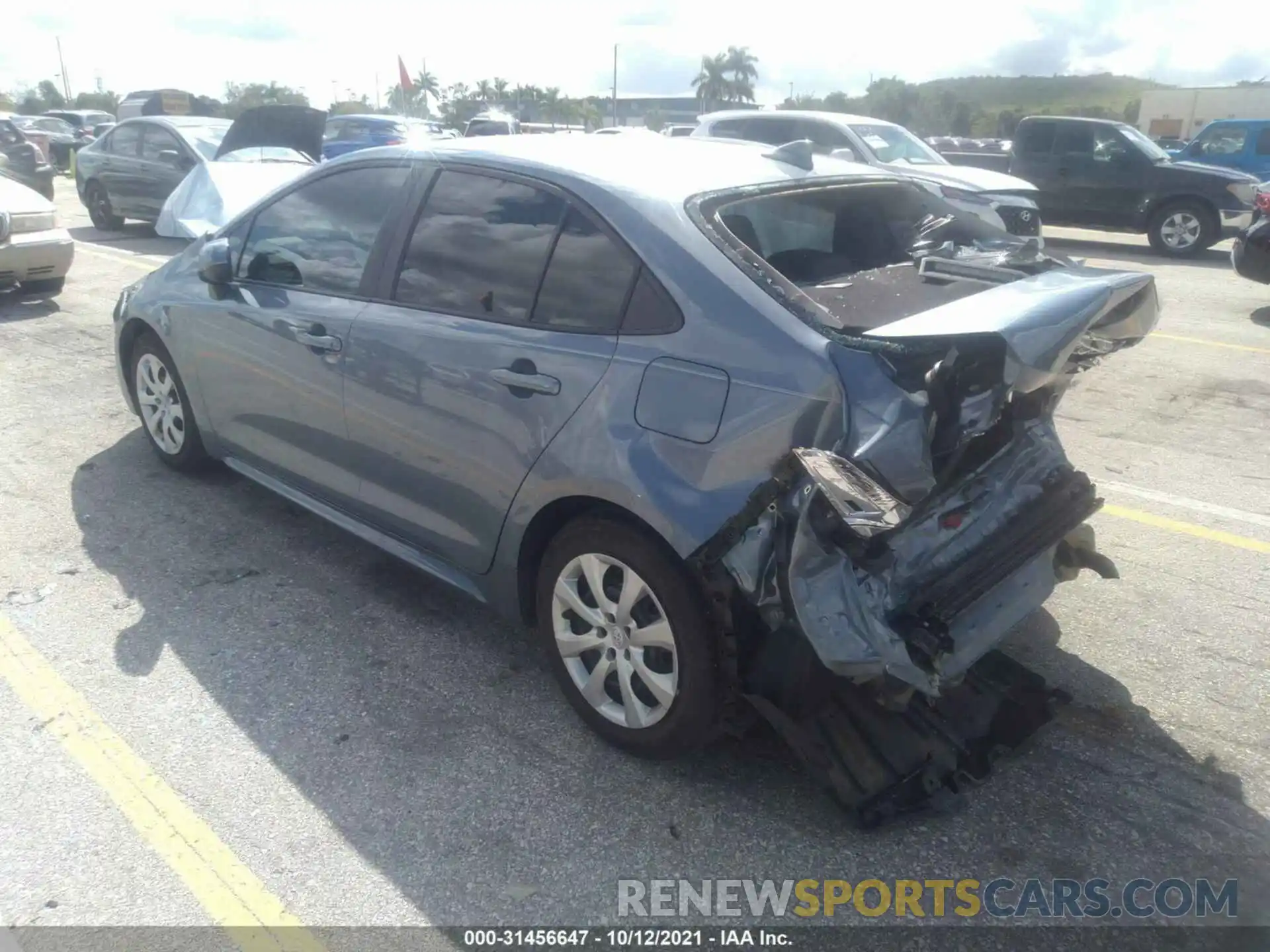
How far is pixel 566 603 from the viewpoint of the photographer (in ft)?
10.3

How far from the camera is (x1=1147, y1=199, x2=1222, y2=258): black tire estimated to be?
13.3 meters

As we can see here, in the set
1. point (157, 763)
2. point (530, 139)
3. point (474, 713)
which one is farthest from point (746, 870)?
point (530, 139)

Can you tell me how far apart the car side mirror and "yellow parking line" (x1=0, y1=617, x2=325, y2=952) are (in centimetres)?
166

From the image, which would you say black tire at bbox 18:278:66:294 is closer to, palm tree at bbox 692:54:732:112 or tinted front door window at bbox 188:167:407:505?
tinted front door window at bbox 188:167:407:505

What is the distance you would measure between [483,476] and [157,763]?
1313 millimetres

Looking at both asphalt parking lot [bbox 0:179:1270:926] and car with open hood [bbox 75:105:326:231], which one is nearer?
asphalt parking lot [bbox 0:179:1270:926]

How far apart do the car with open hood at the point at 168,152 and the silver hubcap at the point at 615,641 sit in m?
9.81

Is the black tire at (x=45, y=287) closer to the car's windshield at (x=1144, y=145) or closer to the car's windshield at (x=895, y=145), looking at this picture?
the car's windshield at (x=895, y=145)

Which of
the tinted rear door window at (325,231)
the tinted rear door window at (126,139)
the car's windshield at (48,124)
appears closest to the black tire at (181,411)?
the tinted rear door window at (325,231)

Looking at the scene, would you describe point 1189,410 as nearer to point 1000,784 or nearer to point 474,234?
point 1000,784

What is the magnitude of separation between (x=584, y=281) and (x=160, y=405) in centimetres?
299

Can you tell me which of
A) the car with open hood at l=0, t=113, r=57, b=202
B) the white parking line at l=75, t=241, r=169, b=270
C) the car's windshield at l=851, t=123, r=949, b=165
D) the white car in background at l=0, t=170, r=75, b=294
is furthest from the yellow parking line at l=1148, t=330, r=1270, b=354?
the car with open hood at l=0, t=113, r=57, b=202

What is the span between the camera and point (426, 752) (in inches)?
124

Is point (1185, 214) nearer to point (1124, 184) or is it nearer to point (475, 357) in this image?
point (1124, 184)
